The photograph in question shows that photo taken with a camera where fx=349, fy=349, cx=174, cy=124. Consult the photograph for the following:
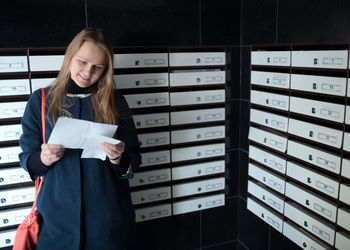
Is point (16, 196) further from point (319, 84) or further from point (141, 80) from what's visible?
point (319, 84)

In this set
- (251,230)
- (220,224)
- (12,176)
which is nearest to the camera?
(12,176)

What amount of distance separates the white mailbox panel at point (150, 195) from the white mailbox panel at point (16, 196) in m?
0.64

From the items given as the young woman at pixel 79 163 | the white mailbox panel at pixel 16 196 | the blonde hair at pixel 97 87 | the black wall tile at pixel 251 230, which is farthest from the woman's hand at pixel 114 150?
the black wall tile at pixel 251 230

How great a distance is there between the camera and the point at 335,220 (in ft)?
5.98

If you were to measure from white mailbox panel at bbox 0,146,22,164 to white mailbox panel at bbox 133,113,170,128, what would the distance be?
0.72 meters

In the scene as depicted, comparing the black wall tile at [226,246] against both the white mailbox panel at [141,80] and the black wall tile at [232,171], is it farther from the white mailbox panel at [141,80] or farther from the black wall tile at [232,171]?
the white mailbox panel at [141,80]

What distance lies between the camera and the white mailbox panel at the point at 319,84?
171cm

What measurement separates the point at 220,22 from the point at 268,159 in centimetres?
99

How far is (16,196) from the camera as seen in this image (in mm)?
2045

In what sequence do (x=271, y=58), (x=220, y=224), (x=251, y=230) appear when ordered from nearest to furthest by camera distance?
(x=271, y=58)
(x=251, y=230)
(x=220, y=224)

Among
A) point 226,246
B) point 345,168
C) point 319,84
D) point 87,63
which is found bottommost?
point 226,246

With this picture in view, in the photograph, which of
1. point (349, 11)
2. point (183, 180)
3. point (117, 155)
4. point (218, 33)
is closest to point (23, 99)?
point (117, 155)

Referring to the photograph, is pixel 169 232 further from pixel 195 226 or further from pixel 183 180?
pixel 183 180

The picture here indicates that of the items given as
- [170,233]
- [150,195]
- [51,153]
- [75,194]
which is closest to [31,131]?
[51,153]
